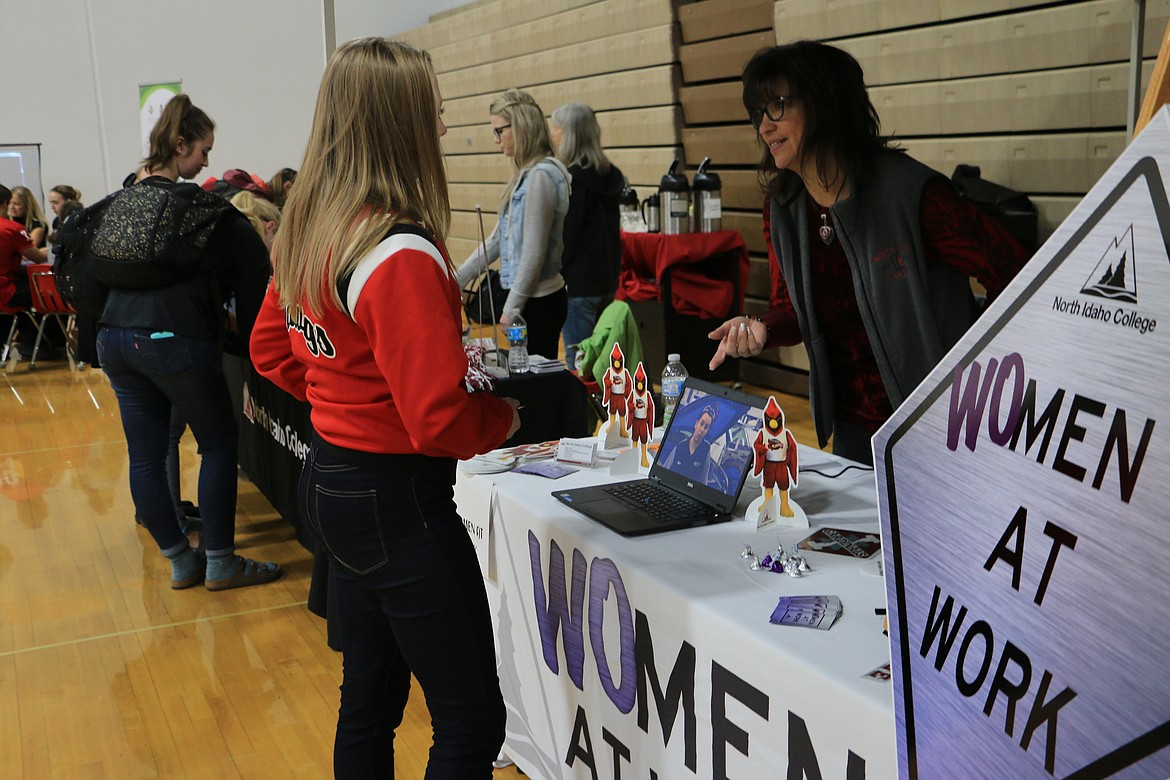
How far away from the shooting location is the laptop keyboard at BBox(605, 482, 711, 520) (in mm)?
1826

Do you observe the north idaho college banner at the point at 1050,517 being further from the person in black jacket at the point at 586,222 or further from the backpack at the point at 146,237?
the person in black jacket at the point at 586,222

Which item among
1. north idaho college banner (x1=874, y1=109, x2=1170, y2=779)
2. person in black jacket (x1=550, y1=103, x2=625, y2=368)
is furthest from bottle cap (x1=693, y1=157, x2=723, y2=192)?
north idaho college banner (x1=874, y1=109, x2=1170, y2=779)

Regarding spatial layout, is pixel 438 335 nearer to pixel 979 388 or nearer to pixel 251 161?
pixel 979 388

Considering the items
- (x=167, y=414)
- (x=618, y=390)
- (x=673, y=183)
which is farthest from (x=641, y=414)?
(x=673, y=183)

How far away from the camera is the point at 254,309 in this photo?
11.1ft

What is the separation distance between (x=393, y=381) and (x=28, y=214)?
327 inches

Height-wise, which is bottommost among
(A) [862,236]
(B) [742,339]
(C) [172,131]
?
(B) [742,339]

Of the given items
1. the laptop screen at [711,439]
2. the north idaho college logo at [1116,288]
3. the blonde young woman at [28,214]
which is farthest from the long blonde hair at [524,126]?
the blonde young woman at [28,214]

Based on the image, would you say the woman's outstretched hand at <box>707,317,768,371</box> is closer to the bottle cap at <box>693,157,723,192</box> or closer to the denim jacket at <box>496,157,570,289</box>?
the denim jacket at <box>496,157,570,289</box>

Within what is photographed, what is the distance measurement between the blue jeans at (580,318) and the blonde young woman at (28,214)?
18.3 ft

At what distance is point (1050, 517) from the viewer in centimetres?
65

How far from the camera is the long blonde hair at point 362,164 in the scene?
1.43 meters

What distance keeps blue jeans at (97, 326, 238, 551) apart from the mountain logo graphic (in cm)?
298

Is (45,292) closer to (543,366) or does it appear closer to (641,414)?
(543,366)
